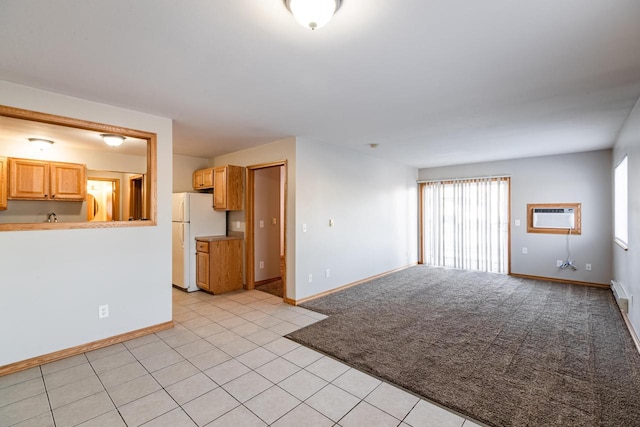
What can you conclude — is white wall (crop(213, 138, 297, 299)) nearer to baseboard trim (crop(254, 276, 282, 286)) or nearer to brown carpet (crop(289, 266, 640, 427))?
brown carpet (crop(289, 266, 640, 427))

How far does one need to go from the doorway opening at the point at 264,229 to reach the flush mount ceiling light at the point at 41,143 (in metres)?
2.81

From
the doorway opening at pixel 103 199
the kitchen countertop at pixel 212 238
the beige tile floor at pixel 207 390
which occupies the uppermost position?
the doorway opening at pixel 103 199

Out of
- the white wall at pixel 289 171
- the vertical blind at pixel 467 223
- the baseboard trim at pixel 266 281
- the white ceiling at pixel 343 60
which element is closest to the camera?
the white ceiling at pixel 343 60

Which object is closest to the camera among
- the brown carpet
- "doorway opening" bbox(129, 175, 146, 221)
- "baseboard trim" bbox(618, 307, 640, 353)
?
the brown carpet

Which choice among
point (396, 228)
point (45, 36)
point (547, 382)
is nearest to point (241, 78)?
point (45, 36)

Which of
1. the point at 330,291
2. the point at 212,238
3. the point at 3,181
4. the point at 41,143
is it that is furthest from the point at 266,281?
the point at 3,181

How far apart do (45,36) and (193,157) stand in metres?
4.15

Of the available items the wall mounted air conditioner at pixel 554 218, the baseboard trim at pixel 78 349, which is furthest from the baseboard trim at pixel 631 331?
the baseboard trim at pixel 78 349

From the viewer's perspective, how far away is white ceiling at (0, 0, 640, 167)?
162 centimetres

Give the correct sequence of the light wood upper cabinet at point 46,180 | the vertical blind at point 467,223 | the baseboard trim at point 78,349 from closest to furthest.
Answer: the baseboard trim at point 78,349 → the light wood upper cabinet at point 46,180 → the vertical blind at point 467,223

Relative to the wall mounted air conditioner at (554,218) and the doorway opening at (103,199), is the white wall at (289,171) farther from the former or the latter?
the wall mounted air conditioner at (554,218)

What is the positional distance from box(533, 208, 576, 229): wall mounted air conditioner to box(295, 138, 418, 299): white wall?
2525 mm

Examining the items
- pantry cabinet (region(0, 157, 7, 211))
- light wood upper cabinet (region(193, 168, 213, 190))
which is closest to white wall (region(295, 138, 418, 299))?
light wood upper cabinet (region(193, 168, 213, 190))

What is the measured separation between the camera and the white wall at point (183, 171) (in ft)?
18.6
